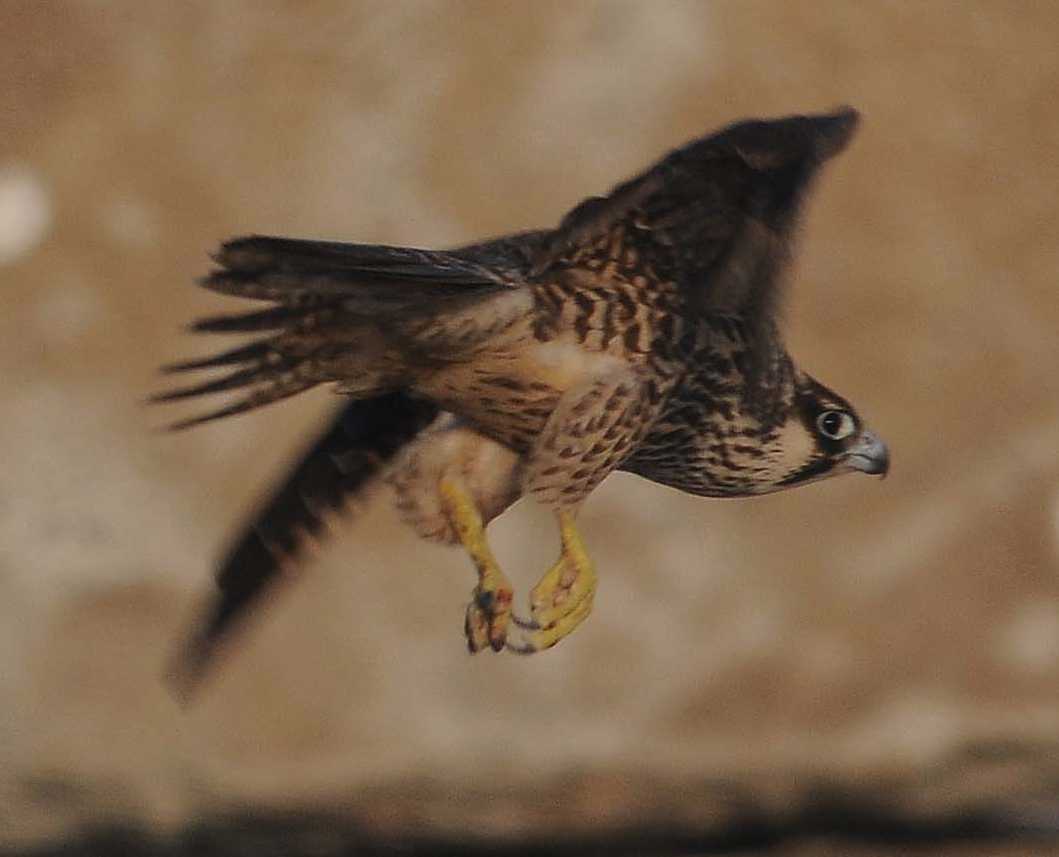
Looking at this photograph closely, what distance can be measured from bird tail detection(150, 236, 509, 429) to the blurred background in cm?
358

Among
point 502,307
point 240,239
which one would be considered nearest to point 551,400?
point 502,307

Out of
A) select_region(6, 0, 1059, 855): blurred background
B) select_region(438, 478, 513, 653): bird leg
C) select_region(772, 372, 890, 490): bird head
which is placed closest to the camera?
select_region(438, 478, 513, 653): bird leg

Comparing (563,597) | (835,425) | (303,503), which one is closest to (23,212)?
(303,503)

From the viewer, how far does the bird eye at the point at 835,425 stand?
3.54 meters

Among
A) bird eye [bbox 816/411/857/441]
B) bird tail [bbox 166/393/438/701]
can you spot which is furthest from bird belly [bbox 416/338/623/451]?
bird eye [bbox 816/411/857/441]

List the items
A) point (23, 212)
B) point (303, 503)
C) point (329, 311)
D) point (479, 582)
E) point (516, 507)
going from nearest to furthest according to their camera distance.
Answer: point (329, 311)
point (479, 582)
point (303, 503)
point (516, 507)
point (23, 212)

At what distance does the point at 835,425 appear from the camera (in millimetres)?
3555

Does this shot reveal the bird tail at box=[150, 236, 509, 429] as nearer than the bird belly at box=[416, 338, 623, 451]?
Yes

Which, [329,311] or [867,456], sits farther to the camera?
[867,456]

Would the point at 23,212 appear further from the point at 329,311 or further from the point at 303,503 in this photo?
the point at 329,311

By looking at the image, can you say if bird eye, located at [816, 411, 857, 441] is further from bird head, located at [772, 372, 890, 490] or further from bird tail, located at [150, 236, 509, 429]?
bird tail, located at [150, 236, 509, 429]

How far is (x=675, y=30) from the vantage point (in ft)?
23.3

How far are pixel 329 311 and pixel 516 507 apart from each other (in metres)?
3.66

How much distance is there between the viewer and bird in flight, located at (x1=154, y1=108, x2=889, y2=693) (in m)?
3.03
